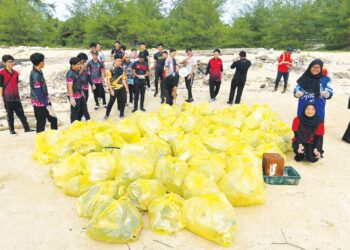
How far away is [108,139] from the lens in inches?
145

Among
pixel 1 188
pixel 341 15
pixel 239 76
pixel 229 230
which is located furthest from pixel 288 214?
pixel 341 15

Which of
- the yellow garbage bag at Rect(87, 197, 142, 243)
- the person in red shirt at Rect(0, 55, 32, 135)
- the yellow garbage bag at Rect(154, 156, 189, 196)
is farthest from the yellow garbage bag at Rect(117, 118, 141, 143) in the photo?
the person in red shirt at Rect(0, 55, 32, 135)

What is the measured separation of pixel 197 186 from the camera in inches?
111

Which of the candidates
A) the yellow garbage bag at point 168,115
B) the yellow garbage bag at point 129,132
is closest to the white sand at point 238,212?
the yellow garbage bag at point 129,132

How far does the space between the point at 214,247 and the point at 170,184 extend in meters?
0.79

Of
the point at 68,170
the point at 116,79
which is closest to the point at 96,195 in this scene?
the point at 68,170

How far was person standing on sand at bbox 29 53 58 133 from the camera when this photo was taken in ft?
13.8

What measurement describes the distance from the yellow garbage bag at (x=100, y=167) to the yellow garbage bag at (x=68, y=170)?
0.11m

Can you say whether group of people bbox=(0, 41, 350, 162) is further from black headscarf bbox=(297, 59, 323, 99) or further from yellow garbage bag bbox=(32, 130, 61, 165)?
yellow garbage bag bbox=(32, 130, 61, 165)

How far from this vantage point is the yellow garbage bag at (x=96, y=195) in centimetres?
275

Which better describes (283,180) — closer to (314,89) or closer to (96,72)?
(314,89)

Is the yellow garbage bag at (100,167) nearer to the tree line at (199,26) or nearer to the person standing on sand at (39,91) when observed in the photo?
the person standing on sand at (39,91)

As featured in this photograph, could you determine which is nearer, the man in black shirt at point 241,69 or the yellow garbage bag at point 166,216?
the yellow garbage bag at point 166,216

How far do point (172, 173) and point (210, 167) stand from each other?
40 centimetres
